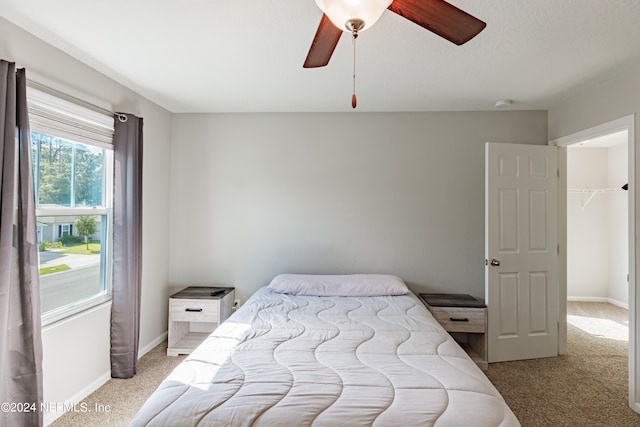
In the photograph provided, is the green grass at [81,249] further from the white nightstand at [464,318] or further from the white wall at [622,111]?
the white wall at [622,111]

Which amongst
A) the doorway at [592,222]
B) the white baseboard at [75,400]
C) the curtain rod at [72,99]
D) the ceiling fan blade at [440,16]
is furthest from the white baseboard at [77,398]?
the doorway at [592,222]

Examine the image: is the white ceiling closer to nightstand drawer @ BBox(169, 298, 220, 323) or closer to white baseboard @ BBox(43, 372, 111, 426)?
nightstand drawer @ BBox(169, 298, 220, 323)

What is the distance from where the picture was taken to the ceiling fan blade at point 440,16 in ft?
3.74

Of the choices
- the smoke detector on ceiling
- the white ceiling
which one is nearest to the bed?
the white ceiling

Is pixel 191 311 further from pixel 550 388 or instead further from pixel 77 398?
pixel 550 388

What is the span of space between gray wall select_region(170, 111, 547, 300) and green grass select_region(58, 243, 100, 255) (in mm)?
878

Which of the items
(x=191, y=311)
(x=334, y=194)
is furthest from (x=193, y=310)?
(x=334, y=194)

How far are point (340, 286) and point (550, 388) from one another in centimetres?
178

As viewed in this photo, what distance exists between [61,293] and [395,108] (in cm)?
315

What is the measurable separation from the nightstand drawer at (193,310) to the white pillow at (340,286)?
1.89ft

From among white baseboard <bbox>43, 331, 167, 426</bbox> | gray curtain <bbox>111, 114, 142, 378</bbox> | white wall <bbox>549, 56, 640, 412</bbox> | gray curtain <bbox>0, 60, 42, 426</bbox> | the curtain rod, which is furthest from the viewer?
gray curtain <bbox>111, 114, 142, 378</bbox>

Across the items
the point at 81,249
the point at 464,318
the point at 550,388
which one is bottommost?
the point at 550,388

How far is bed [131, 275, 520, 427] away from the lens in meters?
1.15

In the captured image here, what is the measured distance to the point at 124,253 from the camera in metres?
2.47
